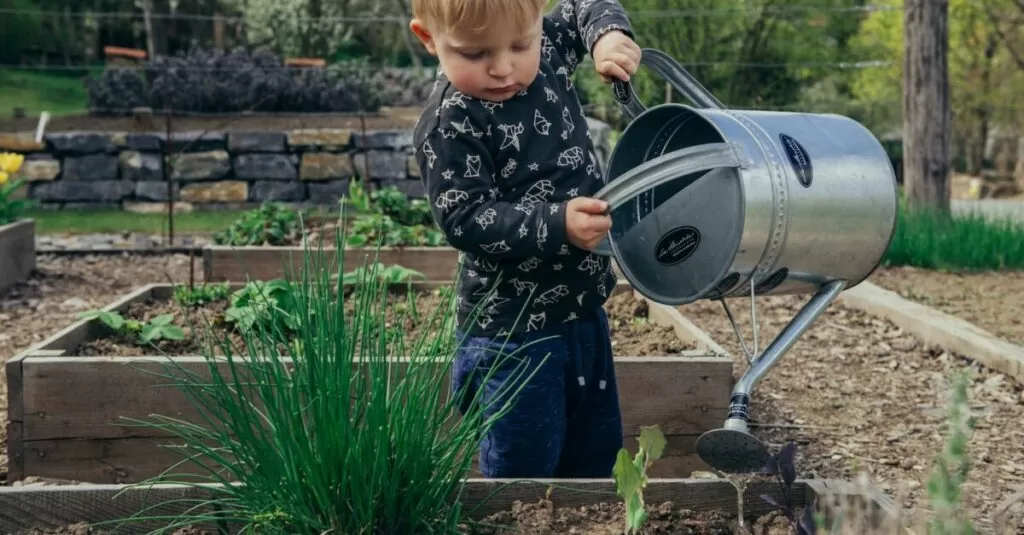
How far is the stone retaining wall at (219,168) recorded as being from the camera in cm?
975

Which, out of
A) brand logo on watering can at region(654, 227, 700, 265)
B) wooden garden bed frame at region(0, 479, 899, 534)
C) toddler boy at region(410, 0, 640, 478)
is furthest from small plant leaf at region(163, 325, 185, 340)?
brand logo on watering can at region(654, 227, 700, 265)

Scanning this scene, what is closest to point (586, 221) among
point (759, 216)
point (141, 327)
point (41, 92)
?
point (759, 216)

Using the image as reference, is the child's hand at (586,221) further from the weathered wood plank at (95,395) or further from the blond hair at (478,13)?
the weathered wood plank at (95,395)

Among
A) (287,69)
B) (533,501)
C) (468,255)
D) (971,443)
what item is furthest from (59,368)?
(287,69)

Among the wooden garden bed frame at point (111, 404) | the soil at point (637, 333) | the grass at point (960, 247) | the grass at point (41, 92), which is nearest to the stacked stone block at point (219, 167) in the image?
the grass at point (960, 247)

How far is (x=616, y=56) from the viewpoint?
82.1 inches

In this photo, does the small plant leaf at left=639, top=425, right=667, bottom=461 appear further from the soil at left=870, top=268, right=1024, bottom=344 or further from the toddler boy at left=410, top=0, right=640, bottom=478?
the soil at left=870, top=268, right=1024, bottom=344

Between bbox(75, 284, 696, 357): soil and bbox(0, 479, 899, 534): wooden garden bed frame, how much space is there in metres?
1.07

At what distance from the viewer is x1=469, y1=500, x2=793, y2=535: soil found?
6.20 ft

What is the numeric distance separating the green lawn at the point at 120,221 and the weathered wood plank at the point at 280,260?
12.4 ft

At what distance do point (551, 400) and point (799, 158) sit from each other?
73 centimetres

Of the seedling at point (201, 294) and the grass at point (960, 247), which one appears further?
the grass at point (960, 247)

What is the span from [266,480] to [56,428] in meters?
1.37

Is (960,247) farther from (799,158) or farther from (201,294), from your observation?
(799,158)
